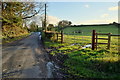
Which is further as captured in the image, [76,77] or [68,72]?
[68,72]

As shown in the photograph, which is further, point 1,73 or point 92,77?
point 1,73

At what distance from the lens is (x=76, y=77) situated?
3.42 metres

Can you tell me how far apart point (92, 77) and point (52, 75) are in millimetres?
1499

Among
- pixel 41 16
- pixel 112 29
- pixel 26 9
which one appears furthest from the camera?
pixel 112 29

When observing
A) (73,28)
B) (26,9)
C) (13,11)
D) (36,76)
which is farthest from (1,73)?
(73,28)

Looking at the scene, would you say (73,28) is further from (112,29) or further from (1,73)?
(1,73)

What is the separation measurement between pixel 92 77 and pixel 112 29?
3158 centimetres

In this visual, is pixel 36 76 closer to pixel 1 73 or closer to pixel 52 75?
pixel 52 75

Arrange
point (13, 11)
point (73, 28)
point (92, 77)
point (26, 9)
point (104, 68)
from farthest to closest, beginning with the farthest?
point (73, 28) → point (26, 9) → point (13, 11) → point (104, 68) → point (92, 77)

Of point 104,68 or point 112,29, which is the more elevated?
point 112,29

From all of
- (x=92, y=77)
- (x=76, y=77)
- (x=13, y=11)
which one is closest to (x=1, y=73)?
(x=76, y=77)

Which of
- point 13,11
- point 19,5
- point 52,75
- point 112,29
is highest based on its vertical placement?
point 19,5

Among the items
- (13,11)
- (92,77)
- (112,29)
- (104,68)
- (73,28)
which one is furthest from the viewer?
(73,28)

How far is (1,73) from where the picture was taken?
3.73 meters
